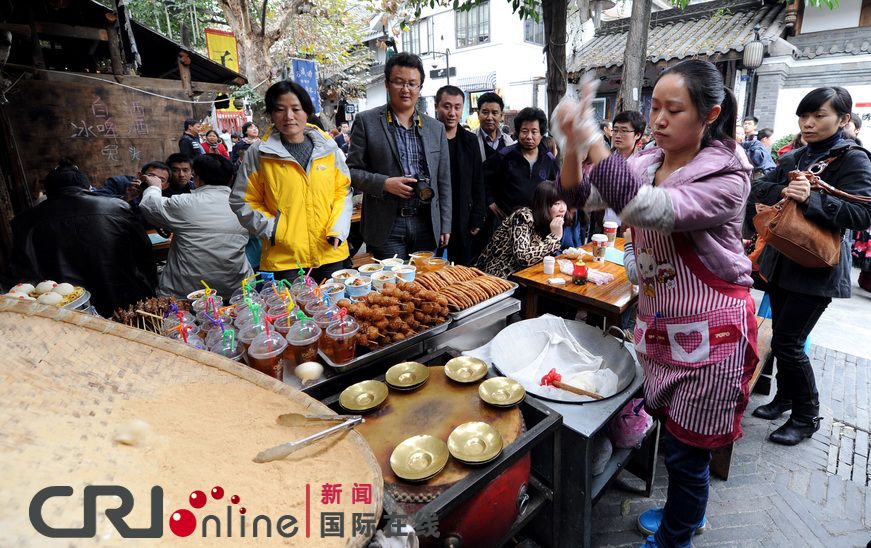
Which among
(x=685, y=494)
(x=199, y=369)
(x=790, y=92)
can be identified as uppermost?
(x=790, y=92)

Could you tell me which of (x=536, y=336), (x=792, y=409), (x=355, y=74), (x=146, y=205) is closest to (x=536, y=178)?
(x=536, y=336)

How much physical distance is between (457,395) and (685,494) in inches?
44.8

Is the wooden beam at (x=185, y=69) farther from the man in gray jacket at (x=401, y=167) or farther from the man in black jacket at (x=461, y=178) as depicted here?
the man in gray jacket at (x=401, y=167)

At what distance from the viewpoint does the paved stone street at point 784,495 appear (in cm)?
251

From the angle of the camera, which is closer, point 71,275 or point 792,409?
point 792,409

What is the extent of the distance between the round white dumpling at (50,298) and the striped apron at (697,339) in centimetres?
315

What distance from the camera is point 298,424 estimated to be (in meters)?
1.27

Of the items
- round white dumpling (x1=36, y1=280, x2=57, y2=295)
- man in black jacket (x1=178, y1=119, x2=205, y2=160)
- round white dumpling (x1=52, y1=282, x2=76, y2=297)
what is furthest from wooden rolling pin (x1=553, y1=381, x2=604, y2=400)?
man in black jacket (x1=178, y1=119, x2=205, y2=160)

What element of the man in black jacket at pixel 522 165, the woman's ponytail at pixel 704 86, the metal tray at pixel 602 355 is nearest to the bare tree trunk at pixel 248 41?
the man in black jacket at pixel 522 165

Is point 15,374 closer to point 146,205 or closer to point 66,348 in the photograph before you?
point 66,348

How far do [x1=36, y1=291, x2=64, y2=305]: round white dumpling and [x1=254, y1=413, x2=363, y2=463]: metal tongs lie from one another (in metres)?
2.07

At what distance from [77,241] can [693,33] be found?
40.6ft

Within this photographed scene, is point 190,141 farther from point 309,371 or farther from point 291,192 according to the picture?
point 309,371

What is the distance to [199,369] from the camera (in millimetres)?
1327
